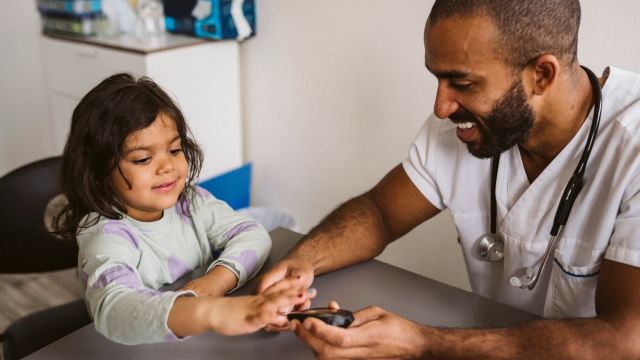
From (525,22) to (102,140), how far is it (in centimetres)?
88

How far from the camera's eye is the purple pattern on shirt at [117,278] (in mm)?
1102

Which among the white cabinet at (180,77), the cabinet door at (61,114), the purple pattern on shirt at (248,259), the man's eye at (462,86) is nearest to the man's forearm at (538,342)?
the purple pattern on shirt at (248,259)

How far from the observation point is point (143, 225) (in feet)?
4.19

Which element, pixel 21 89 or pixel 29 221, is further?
pixel 21 89

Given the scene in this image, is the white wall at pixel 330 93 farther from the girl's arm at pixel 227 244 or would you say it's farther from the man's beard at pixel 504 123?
the girl's arm at pixel 227 244

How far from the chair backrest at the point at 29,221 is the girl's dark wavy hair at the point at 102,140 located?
41cm

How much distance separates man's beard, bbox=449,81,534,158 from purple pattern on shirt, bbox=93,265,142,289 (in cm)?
77

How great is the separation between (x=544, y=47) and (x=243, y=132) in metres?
2.09

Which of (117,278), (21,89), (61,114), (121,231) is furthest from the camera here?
(21,89)

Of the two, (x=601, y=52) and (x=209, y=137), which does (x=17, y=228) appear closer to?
(x=209, y=137)

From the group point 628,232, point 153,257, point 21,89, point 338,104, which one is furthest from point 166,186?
point 21,89

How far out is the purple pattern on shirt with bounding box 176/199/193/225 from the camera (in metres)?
1.37

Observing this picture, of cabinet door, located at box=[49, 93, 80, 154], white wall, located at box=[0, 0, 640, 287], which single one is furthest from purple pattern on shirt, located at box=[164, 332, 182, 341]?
cabinet door, located at box=[49, 93, 80, 154]

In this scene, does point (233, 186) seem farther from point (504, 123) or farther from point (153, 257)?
point (504, 123)
